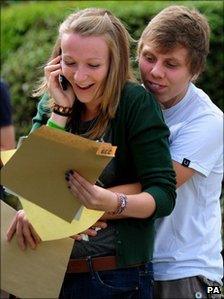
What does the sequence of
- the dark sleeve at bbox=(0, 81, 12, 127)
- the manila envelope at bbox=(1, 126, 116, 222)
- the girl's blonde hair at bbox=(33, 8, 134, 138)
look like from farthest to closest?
the dark sleeve at bbox=(0, 81, 12, 127), the girl's blonde hair at bbox=(33, 8, 134, 138), the manila envelope at bbox=(1, 126, 116, 222)

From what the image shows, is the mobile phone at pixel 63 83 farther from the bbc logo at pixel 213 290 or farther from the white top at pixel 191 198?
the bbc logo at pixel 213 290

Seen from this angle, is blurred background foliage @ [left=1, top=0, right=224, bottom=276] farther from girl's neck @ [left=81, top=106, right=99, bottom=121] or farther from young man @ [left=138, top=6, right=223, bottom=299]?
girl's neck @ [left=81, top=106, right=99, bottom=121]

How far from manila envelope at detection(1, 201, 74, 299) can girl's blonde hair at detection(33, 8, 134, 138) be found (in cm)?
39

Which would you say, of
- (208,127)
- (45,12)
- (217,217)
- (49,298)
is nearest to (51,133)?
(49,298)

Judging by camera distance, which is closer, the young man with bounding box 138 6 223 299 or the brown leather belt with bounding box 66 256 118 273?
the brown leather belt with bounding box 66 256 118 273

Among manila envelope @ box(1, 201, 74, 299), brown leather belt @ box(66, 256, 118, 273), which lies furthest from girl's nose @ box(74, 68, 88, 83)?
brown leather belt @ box(66, 256, 118, 273)

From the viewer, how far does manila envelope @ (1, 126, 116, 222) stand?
2.19 meters

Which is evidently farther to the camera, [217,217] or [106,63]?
[217,217]

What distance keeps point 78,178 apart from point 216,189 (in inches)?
32.8

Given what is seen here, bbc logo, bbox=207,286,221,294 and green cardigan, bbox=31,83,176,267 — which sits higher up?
green cardigan, bbox=31,83,176,267

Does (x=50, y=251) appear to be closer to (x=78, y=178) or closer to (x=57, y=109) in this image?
(x=78, y=178)

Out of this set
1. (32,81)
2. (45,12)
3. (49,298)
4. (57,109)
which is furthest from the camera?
(45,12)

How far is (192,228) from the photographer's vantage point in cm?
285

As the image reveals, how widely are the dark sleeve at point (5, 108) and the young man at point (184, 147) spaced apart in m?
1.82
